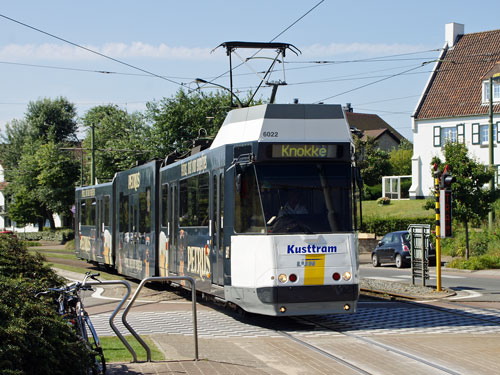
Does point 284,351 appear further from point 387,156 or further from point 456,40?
point 387,156

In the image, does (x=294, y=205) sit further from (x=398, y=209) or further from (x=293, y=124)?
(x=398, y=209)

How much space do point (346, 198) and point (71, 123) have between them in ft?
254

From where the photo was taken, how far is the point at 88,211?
92.9ft

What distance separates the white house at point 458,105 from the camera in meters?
54.2

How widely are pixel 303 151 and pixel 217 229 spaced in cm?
213

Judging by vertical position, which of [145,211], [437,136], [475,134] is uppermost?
[437,136]

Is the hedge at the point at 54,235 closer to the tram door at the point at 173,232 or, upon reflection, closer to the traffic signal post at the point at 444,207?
the tram door at the point at 173,232

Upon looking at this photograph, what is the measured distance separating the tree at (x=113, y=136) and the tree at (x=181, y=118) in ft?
16.9

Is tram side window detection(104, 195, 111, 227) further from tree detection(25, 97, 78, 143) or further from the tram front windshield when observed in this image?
tree detection(25, 97, 78, 143)

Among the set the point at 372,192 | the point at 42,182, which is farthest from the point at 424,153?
the point at 42,182

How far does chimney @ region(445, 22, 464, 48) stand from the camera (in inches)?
2277

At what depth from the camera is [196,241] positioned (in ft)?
A: 47.7

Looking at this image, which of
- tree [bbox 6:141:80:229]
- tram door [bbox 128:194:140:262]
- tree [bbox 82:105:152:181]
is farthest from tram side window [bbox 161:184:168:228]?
tree [bbox 6:141:80:229]

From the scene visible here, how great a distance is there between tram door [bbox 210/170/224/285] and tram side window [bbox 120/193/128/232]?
28.5 feet
